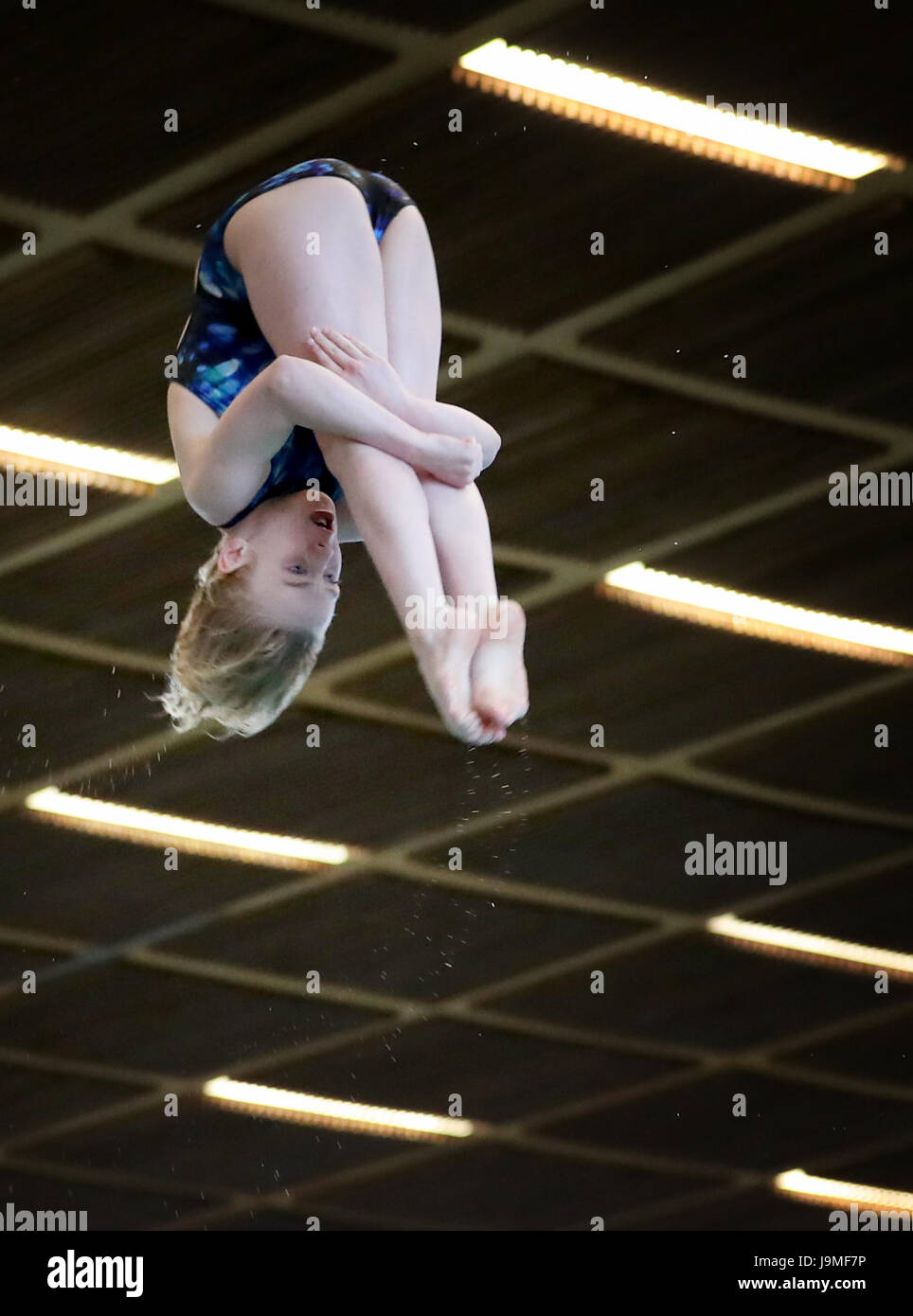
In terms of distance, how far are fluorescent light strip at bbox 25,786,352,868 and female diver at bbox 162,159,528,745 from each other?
320 inches

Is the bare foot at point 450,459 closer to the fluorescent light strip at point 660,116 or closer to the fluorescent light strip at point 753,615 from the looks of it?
the fluorescent light strip at point 660,116

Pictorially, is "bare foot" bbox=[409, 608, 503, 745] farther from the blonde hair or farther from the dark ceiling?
the dark ceiling

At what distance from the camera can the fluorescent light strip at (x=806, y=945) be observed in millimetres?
18922

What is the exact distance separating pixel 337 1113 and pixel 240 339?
14.2m

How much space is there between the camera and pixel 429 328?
824 cm

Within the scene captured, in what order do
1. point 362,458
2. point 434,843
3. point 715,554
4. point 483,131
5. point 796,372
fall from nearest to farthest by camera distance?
1. point 362,458
2. point 483,131
3. point 796,372
4. point 715,554
5. point 434,843

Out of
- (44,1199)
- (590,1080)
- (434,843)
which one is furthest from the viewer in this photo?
(44,1199)

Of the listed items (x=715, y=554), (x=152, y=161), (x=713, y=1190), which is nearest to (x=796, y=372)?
(x=715, y=554)

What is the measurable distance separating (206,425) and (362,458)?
3.07 feet

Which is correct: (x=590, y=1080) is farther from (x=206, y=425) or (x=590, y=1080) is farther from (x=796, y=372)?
(x=206, y=425)
